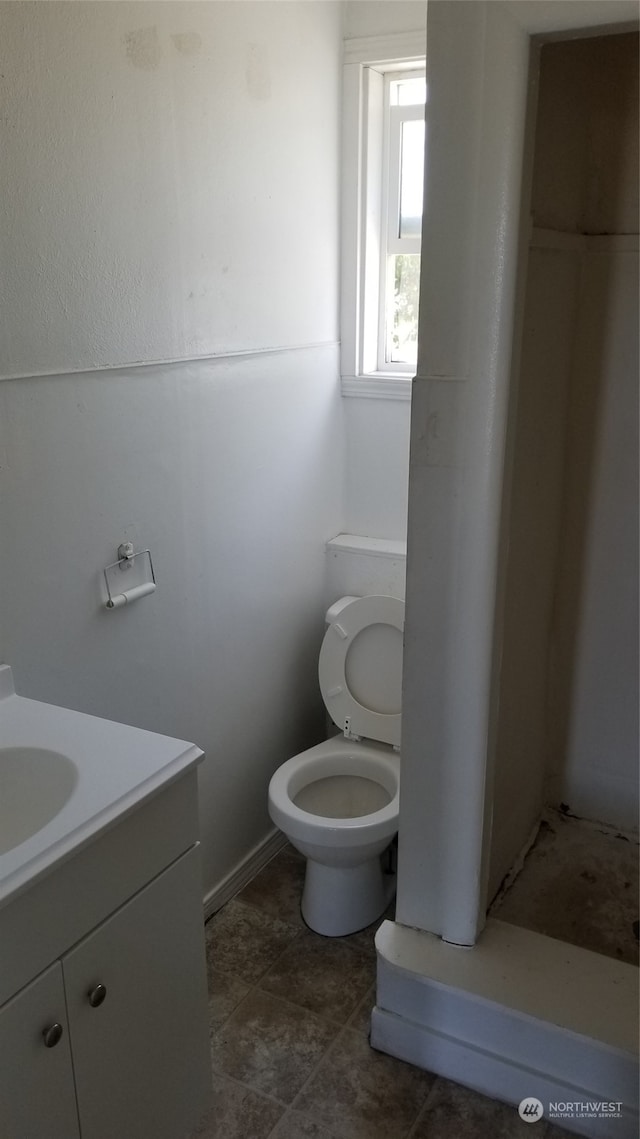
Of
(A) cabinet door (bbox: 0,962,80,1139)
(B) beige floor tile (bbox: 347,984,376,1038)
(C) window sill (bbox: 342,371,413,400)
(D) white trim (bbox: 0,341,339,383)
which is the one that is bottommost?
(B) beige floor tile (bbox: 347,984,376,1038)

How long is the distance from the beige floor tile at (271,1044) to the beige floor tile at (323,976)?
0.10ft

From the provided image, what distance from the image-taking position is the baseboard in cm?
224

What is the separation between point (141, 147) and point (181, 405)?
51cm

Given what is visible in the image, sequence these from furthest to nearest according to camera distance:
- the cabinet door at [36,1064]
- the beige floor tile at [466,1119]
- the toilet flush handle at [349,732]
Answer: the toilet flush handle at [349,732]
the beige floor tile at [466,1119]
the cabinet door at [36,1064]

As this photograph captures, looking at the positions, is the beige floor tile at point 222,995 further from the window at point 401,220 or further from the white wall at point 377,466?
the window at point 401,220

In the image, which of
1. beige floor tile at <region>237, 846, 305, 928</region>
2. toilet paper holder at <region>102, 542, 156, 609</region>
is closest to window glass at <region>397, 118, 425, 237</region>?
toilet paper holder at <region>102, 542, 156, 609</region>

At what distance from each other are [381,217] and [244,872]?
1.92 m

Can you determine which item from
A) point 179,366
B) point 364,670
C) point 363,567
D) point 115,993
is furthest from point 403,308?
point 115,993

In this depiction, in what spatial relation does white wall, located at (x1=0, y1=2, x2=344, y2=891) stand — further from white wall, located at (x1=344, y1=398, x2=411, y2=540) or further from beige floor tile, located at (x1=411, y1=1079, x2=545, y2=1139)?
beige floor tile, located at (x1=411, y1=1079, x2=545, y2=1139)

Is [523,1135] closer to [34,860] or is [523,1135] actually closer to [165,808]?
[165,808]

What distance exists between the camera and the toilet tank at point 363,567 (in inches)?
97.4

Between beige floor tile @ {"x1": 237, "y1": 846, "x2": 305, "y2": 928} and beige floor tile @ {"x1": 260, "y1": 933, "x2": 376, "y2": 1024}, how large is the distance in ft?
0.34

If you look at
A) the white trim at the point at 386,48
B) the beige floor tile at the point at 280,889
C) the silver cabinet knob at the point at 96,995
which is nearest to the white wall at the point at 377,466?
the white trim at the point at 386,48

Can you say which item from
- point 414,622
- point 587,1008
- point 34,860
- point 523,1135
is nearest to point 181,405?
point 414,622
